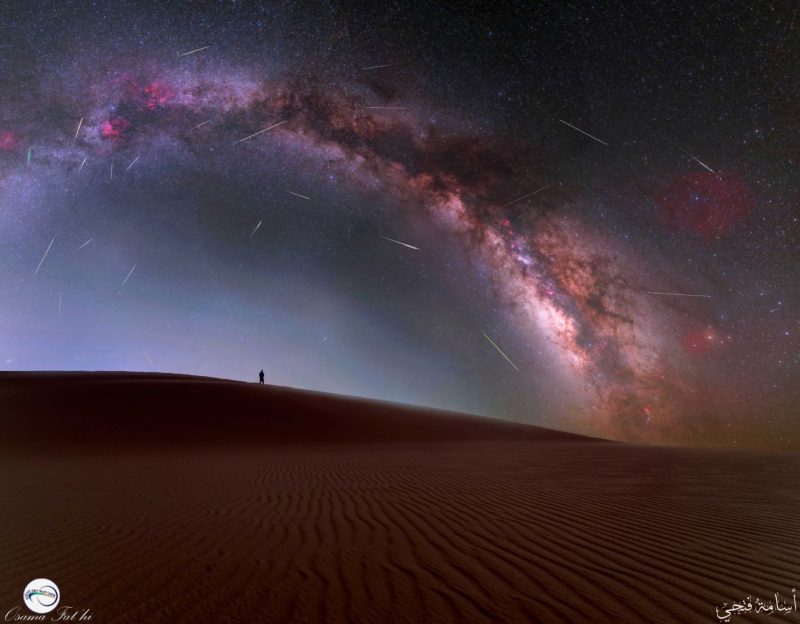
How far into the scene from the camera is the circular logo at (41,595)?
3.37 meters

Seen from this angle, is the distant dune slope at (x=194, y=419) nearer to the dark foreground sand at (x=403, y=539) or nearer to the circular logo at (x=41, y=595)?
the dark foreground sand at (x=403, y=539)

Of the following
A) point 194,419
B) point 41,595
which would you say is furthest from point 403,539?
point 194,419

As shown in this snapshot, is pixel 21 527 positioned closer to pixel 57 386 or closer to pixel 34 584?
pixel 34 584

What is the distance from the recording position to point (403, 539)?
16.3 feet

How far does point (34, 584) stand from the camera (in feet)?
12.4

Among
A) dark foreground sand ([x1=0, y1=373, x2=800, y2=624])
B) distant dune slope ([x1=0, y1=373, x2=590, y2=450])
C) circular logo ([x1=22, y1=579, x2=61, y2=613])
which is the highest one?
distant dune slope ([x1=0, y1=373, x2=590, y2=450])

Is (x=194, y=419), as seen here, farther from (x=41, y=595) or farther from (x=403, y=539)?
(x=41, y=595)

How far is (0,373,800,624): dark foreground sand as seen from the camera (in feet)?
Result: 10.9

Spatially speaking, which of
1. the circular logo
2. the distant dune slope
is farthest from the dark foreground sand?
the distant dune slope

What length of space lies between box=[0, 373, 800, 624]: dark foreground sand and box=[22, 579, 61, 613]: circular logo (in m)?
0.08

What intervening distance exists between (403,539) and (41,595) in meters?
3.02

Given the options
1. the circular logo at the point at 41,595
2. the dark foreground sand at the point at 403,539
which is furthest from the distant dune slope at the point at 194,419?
the circular logo at the point at 41,595

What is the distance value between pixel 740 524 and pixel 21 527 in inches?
328

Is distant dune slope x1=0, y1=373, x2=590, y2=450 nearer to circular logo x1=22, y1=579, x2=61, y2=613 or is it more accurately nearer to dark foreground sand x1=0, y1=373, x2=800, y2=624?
dark foreground sand x1=0, y1=373, x2=800, y2=624
